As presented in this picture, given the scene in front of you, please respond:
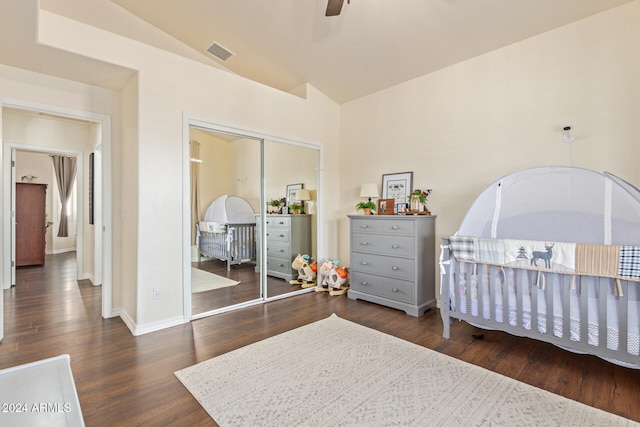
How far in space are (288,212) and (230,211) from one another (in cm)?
83

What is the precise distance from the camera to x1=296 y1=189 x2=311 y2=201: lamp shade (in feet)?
14.1

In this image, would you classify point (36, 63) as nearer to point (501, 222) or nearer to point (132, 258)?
point (132, 258)

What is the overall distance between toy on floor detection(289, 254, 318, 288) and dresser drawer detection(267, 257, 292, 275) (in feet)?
0.26

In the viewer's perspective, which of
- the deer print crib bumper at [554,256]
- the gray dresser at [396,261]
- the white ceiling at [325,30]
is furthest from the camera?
the gray dresser at [396,261]

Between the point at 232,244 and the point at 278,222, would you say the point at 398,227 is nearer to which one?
the point at 278,222

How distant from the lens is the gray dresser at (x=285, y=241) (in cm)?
402

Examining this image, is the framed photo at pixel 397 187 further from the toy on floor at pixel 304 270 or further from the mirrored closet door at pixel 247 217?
the toy on floor at pixel 304 270

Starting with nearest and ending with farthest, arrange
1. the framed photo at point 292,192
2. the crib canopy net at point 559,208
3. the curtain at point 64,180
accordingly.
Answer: the crib canopy net at point 559,208, the framed photo at point 292,192, the curtain at point 64,180

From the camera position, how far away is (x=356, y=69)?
3.83 meters

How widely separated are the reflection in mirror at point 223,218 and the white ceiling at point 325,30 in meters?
1.10

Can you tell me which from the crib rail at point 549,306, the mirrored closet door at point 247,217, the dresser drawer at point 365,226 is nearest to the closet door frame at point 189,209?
the mirrored closet door at point 247,217

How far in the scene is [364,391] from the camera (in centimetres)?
189

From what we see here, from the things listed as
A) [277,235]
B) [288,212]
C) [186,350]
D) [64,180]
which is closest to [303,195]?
[288,212]

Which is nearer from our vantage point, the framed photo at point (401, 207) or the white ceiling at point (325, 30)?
the white ceiling at point (325, 30)
